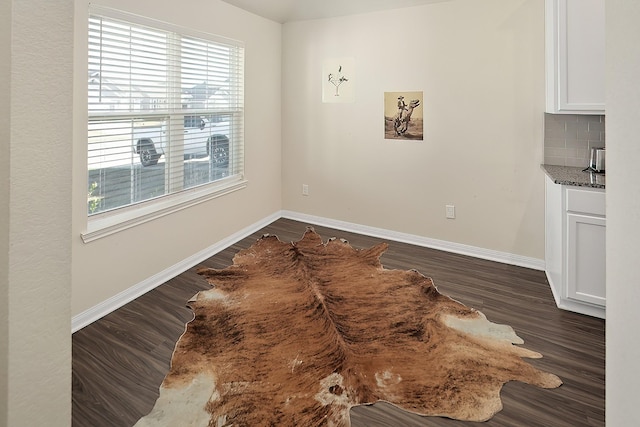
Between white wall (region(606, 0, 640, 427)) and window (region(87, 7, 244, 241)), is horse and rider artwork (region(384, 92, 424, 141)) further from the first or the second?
white wall (region(606, 0, 640, 427))

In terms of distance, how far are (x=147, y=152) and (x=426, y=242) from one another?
2.82m

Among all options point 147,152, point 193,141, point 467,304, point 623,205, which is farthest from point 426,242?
point 623,205

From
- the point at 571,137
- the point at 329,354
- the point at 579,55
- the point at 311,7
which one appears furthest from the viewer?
the point at 311,7

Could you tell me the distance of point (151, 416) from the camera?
1.80 meters

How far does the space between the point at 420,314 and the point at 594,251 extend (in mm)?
1193

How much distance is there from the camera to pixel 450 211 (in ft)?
13.1

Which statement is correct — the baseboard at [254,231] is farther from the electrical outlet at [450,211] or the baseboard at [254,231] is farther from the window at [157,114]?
the window at [157,114]

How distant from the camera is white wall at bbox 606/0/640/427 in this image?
2.18 ft

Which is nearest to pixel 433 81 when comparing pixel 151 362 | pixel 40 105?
pixel 151 362

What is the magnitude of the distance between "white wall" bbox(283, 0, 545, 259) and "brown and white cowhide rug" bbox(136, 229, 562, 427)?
1.15 meters

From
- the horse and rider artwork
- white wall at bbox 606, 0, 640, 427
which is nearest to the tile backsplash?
the horse and rider artwork

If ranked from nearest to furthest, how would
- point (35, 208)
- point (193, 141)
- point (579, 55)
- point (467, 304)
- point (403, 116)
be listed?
point (35, 208), point (579, 55), point (467, 304), point (193, 141), point (403, 116)

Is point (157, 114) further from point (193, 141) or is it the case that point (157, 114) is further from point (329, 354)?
point (329, 354)

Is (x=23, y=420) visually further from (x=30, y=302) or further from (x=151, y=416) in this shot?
(x=151, y=416)
